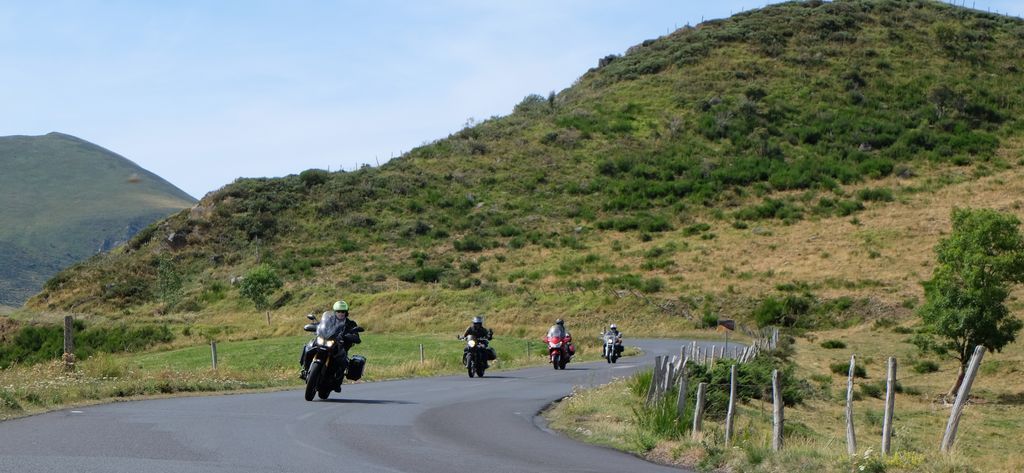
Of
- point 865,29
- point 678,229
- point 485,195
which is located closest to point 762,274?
point 678,229

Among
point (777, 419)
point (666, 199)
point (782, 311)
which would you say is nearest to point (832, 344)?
point (782, 311)

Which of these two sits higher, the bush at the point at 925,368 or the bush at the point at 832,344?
the bush at the point at 832,344

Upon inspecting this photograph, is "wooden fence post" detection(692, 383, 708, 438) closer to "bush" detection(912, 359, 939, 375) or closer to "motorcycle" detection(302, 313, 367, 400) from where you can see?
"motorcycle" detection(302, 313, 367, 400)

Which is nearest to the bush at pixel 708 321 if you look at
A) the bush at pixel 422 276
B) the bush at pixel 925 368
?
the bush at pixel 925 368

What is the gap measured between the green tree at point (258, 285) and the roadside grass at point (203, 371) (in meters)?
14.3

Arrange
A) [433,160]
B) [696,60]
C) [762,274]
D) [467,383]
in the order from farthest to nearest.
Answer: [696,60] < [433,160] < [762,274] < [467,383]

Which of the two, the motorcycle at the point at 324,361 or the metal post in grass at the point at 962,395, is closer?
the metal post in grass at the point at 962,395

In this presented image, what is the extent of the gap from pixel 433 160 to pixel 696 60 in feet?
104

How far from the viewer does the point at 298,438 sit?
13594 mm

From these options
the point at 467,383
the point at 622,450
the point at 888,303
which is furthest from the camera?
the point at 888,303

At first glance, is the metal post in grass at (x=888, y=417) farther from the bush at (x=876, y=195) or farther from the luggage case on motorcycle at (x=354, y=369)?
the bush at (x=876, y=195)

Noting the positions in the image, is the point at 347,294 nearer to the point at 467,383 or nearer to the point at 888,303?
the point at 888,303

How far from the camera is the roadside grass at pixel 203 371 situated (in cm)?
1856

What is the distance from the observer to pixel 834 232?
7788 cm
